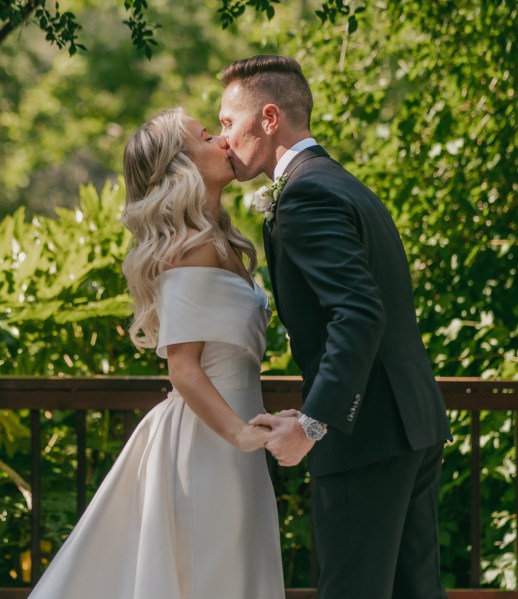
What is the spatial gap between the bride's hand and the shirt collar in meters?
0.78

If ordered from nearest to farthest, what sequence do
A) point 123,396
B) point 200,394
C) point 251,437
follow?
point 251,437, point 200,394, point 123,396

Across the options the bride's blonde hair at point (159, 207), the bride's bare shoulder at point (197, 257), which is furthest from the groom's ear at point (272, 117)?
the bride's bare shoulder at point (197, 257)

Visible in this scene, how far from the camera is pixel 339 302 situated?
106 inches

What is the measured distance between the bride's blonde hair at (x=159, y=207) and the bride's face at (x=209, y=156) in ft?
0.09

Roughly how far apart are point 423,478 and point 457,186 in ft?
8.82

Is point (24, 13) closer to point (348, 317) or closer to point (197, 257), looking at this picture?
point (197, 257)

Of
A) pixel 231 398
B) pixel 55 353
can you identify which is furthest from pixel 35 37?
pixel 231 398

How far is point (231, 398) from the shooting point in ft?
10.6

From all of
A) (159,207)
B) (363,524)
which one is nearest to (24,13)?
(159,207)

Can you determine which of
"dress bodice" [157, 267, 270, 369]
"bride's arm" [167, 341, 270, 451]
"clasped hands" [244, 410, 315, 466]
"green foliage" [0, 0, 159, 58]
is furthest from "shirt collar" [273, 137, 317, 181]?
"green foliage" [0, 0, 159, 58]

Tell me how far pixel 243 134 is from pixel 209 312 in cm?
58

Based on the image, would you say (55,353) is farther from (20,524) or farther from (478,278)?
(478,278)

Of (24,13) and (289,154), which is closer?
(289,154)

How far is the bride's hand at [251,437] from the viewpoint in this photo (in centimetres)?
293
